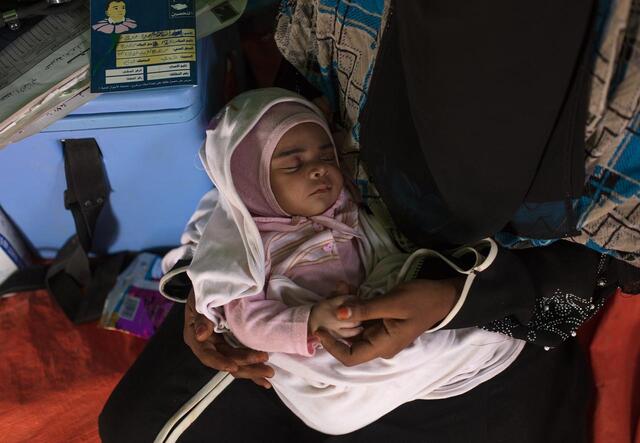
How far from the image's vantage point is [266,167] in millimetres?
823

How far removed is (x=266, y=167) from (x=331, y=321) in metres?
0.26

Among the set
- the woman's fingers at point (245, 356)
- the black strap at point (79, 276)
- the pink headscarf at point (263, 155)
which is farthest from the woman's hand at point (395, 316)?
the black strap at point (79, 276)

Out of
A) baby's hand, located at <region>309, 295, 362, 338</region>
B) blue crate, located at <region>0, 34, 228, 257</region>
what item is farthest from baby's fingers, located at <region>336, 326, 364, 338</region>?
blue crate, located at <region>0, 34, 228, 257</region>

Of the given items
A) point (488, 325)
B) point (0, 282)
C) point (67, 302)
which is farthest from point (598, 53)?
point (0, 282)

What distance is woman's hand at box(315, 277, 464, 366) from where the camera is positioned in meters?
0.69

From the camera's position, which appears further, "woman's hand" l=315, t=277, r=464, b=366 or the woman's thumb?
the woman's thumb

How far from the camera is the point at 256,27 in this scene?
1411 millimetres

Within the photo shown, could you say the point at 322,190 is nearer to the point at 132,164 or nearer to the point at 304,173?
the point at 304,173

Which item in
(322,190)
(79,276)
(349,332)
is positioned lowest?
(79,276)

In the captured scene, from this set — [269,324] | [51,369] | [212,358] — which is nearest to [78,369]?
[51,369]

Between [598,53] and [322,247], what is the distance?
479 millimetres

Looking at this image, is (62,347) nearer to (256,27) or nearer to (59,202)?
(59,202)

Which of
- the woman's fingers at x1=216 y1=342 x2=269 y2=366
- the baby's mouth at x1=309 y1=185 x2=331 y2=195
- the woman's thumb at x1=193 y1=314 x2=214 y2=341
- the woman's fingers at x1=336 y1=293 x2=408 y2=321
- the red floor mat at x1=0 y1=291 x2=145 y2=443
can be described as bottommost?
the red floor mat at x1=0 y1=291 x2=145 y2=443

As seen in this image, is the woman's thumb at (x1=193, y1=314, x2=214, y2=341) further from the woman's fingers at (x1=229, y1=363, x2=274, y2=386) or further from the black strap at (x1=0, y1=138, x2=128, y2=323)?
the black strap at (x1=0, y1=138, x2=128, y2=323)
